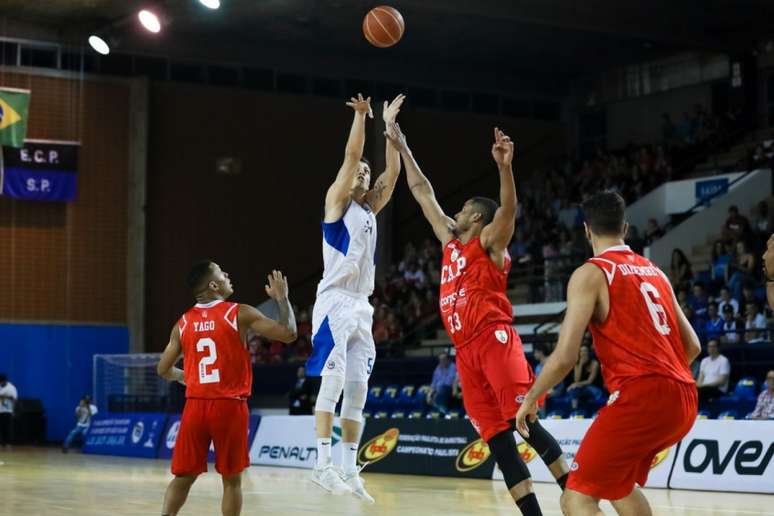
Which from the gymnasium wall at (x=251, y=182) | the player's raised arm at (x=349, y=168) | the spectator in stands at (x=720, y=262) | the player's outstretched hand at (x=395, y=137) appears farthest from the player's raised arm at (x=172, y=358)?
the gymnasium wall at (x=251, y=182)

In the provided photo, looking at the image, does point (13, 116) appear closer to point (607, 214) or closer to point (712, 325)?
point (712, 325)

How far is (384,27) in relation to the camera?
13609 mm

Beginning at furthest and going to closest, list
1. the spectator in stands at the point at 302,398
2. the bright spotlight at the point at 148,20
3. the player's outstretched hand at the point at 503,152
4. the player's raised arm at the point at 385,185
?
the bright spotlight at the point at 148,20 < the spectator in stands at the point at 302,398 < the player's raised arm at the point at 385,185 < the player's outstretched hand at the point at 503,152

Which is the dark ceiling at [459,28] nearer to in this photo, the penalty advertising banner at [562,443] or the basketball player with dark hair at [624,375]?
the penalty advertising banner at [562,443]

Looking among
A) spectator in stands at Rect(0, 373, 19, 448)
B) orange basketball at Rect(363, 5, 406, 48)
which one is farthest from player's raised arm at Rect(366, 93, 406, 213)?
spectator in stands at Rect(0, 373, 19, 448)

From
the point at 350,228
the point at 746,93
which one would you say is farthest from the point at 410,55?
the point at 350,228

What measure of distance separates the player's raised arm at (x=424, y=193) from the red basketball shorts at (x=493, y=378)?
2.75ft

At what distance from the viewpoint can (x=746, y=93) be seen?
31688 millimetres

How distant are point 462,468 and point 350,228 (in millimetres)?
8511

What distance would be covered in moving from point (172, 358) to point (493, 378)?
7.33ft

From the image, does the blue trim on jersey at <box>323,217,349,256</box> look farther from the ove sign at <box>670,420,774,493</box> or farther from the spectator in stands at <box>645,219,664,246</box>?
the spectator in stands at <box>645,219,664,246</box>

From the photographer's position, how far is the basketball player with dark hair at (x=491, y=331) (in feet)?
26.5

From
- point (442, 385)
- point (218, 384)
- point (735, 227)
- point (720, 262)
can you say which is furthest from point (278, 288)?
point (735, 227)

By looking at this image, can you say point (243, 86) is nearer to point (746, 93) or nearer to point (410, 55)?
point (410, 55)
